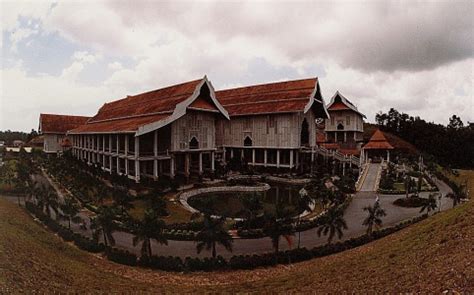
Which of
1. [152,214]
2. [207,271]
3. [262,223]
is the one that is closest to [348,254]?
[262,223]

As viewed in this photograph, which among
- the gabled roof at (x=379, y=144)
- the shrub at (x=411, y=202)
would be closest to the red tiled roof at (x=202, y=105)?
the shrub at (x=411, y=202)

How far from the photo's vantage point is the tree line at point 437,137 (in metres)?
52.6

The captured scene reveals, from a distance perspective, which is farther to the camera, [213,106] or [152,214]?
[213,106]

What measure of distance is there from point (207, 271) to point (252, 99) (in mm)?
32197

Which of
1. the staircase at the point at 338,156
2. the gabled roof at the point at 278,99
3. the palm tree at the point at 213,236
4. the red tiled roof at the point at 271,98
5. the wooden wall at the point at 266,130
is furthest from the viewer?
the staircase at the point at 338,156

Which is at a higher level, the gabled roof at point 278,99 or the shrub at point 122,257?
the gabled roof at point 278,99

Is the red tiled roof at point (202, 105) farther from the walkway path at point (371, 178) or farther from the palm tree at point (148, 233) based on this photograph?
the palm tree at point (148, 233)

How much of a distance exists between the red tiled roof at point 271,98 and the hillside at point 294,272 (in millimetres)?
24732

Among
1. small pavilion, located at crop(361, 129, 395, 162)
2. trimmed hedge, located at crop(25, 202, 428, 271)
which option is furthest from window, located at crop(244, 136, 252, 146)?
trimmed hedge, located at crop(25, 202, 428, 271)

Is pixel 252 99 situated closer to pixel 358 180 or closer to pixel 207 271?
pixel 358 180

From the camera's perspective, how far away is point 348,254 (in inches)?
578

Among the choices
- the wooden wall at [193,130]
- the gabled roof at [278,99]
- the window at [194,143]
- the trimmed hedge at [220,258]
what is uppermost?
the gabled roof at [278,99]

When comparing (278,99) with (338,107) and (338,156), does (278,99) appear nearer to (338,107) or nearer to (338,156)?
(338,156)

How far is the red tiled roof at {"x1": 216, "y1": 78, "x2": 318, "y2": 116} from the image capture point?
37.9 m
